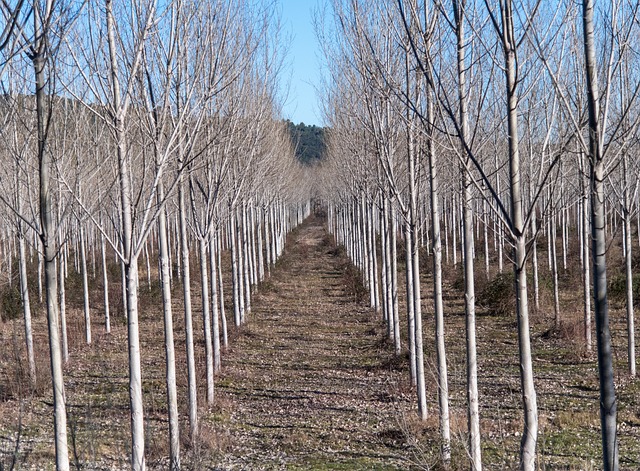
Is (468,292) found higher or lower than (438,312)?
higher

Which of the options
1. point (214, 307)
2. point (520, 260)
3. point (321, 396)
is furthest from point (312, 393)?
point (520, 260)

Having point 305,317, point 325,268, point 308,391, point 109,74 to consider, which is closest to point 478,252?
point 325,268

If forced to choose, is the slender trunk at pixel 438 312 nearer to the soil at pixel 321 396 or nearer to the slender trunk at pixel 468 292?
the soil at pixel 321 396

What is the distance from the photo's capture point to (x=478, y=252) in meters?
24.7

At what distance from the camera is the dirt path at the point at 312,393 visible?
271 inches

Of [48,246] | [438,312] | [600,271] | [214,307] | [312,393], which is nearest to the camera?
[600,271]

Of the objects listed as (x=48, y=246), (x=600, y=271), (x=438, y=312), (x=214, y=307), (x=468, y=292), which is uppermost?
(x=48, y=246)

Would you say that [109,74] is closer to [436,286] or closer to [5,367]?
[436,286]

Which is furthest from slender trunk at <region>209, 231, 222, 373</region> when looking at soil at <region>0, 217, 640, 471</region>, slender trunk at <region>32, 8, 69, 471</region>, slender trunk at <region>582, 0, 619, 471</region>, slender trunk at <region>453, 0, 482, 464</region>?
slender trunk at <region>582, 0, 619, 471</region>

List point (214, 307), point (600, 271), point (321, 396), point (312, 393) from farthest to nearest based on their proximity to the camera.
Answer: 1. point (214, 307)
2. point (312, 393)
3. point (321, 396)
4. point (600, 271)

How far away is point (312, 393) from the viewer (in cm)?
959

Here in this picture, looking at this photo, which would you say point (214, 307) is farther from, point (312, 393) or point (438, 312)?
point (438, 312)

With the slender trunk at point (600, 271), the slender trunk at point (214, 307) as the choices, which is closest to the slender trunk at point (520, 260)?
the slender trunk at point (600, 271)

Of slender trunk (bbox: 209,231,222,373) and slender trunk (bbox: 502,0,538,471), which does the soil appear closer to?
slender trunk (bbox: 209,231,222,373)
